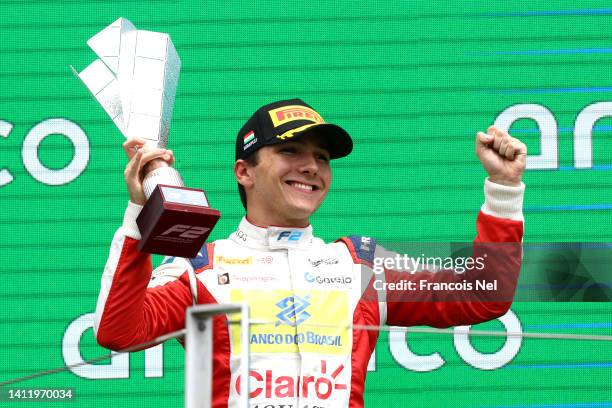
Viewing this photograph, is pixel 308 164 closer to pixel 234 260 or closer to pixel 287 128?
pixel 287 128

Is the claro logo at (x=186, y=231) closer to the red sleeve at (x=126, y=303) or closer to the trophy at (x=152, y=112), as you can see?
the trophy at (x=152, y=112)

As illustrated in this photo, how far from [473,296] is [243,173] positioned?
0.69 meters

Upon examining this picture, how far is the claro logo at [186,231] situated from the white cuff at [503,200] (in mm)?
748

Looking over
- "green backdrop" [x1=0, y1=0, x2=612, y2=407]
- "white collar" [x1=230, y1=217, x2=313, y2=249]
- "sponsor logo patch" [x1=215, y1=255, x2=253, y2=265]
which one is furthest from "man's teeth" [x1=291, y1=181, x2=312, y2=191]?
"green backdrop" [x1=0, y1=0, x2=612, y2=407]

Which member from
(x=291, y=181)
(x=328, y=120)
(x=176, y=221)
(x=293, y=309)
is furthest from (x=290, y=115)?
(x=328, y=120)

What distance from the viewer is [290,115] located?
11.5 feet

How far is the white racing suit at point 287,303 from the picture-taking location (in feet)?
10.1

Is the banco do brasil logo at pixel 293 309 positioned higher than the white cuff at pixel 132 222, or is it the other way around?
the white cuff at pixel 132 222

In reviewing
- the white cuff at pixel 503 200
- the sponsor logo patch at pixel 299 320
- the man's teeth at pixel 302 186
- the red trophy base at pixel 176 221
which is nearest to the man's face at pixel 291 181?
the man's teeth at pixel 302 186

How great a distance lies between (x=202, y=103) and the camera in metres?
4.77

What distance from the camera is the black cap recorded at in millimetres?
3441

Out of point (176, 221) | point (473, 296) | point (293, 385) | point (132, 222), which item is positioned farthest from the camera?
point (473, 296)

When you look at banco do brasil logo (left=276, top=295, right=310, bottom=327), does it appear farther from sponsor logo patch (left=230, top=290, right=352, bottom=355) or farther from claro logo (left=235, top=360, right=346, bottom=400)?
claro logo (left=235, top=360, right=346, bottom=400)

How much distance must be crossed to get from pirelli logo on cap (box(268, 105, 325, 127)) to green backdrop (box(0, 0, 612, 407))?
3.79 ft
